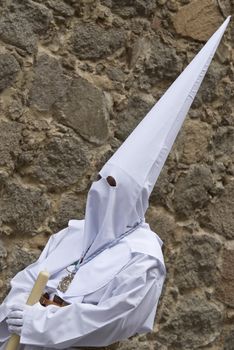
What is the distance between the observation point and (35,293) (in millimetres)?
2119

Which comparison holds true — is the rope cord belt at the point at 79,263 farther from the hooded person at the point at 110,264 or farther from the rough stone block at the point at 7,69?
the rough stone block at the point at 7,69

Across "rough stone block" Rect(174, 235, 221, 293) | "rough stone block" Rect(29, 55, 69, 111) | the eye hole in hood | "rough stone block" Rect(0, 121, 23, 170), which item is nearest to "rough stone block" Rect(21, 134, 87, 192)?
"rough stone block" Rect(0, 121, 23, 170)

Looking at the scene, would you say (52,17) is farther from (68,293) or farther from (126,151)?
(68,293)

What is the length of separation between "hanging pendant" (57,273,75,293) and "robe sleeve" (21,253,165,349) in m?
0.13

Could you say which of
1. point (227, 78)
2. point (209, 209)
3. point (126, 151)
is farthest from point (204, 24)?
point (126, 151)

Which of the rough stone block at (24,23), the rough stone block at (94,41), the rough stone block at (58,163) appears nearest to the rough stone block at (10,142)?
the rough stone block at (58,163)

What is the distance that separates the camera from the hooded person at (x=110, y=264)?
2.09m

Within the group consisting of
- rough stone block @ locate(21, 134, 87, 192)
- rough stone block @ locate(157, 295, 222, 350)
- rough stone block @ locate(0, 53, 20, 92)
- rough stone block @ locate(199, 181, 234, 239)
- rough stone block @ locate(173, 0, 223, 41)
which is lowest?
rough stone block @ locate(157, 295, 222, 350)

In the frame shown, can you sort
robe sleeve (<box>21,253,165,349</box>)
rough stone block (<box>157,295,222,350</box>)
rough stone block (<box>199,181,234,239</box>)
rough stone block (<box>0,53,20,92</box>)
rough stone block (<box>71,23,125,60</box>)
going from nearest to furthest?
robe sleeve (<box>21,253,165,349</box>)
rough stone block (<box>0,53,20,92</box>)
rough stone block (<box>71,23,125,60</box>)
rough stone block (<box>157,295,222,350</box>)
rough stone block (<box>199,181,234,239</box>)

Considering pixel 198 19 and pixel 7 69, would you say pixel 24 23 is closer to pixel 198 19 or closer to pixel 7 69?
pixel 7 69

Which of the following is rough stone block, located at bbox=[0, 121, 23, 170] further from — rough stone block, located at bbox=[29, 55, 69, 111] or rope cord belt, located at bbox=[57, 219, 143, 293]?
rope cord belt, located at bbox=[57, 219, 143, 293]

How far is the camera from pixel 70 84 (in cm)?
321

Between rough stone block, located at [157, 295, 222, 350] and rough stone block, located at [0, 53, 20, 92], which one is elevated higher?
rough stone block, located at [0, 53, 20, 92]

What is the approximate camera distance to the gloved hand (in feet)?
6.95
